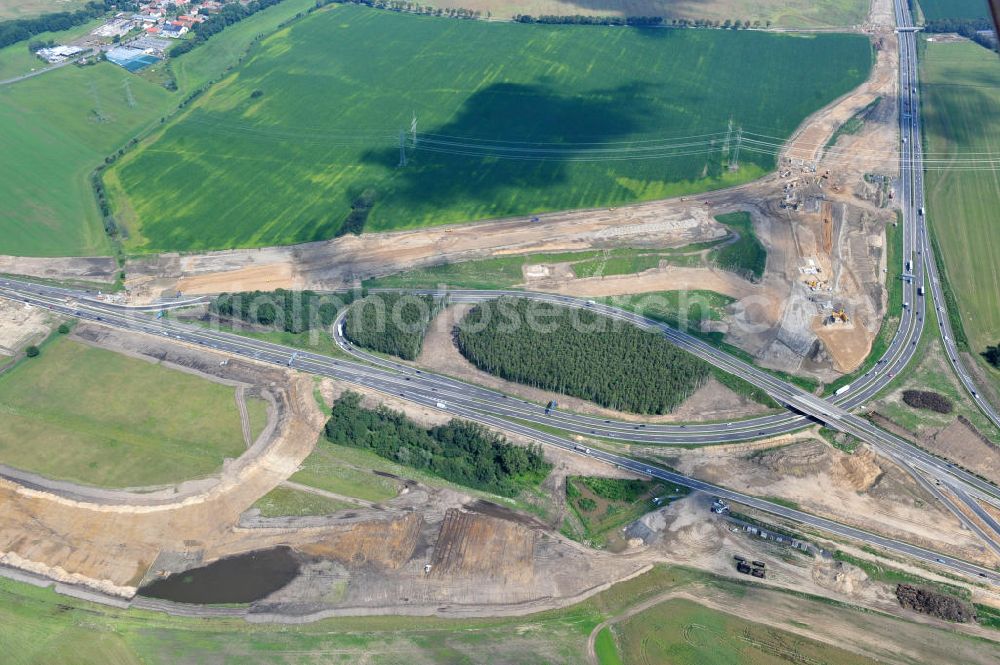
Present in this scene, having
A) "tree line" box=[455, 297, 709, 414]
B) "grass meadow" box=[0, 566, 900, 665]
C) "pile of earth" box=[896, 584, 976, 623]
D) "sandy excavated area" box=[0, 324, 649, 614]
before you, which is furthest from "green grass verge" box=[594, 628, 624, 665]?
"tree line" box=[455, 297, 709, 414]

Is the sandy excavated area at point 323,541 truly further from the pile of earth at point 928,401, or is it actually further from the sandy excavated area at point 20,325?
the pile of earth at point 928,401

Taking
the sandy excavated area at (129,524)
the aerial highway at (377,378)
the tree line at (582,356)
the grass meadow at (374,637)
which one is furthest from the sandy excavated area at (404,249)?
the grass meadow at (374,637)

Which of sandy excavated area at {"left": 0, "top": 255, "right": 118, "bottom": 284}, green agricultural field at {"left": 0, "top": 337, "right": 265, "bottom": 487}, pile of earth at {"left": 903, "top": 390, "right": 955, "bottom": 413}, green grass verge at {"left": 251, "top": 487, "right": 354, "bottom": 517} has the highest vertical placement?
sandy excavated area at {"left": 0, "top": 255, "right": 118, "bottom": 284}

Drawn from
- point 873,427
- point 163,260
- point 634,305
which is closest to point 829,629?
point 873,427

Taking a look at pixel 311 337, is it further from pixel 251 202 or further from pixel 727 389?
pixel 727 389

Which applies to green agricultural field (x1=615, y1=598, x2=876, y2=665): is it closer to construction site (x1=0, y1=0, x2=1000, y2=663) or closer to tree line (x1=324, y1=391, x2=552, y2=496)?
construction site (x1=0, y1=0, x2=1000, y2=663)

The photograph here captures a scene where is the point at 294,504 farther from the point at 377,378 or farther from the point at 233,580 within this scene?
the point at 377,378
